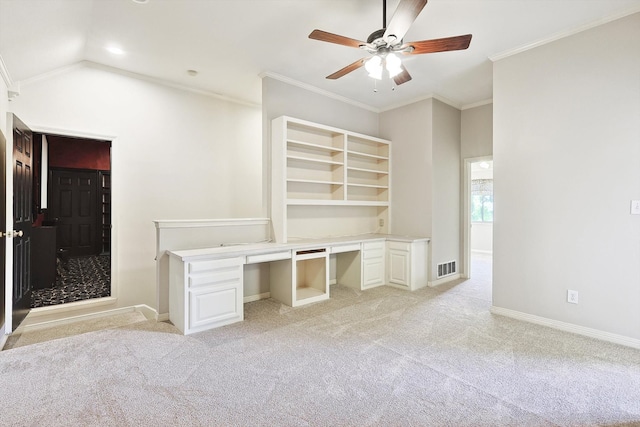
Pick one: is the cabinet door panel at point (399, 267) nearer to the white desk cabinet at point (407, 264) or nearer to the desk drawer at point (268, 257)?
the white desk cabinet at point (407, 264)

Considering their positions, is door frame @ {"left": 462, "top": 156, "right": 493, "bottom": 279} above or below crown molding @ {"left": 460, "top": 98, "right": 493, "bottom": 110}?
below

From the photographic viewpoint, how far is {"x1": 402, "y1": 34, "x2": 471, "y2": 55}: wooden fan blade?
2.26 metres

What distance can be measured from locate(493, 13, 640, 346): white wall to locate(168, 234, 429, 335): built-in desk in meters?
1.40

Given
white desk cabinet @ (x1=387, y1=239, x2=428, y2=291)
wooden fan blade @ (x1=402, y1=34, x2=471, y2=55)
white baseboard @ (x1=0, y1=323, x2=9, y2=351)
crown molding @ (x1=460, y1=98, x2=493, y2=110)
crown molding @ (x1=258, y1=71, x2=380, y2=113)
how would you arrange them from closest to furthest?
wooden fan blade @ (x1=402, y1=34, x2=471, y2=55) → white baseboard @ (x1=0, y1=323, x2=9, y2=351) → crown molding @ (x1=258, y1=71, x2=380, y2=113) → white desk cabinet @ (x1=387, y1=239, x2=428, y2=291) → crown molding @ (x1=460, y1=98, x2=493, y2=110)

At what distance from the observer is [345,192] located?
456 centimetres

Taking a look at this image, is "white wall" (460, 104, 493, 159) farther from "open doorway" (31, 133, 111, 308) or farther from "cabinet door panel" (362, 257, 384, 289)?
"open doorway" (31, 133, 111, 308)

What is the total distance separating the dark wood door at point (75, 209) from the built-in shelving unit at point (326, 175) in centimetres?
589

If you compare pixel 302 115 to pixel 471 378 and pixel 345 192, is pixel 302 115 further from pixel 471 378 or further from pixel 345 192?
pixel 471 378

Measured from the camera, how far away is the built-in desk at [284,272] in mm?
2945

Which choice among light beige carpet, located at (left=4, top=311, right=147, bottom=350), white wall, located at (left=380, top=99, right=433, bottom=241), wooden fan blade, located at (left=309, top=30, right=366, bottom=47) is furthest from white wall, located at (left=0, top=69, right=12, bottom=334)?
white wall, located at (left=380, top=99, right=433, bottom=241)

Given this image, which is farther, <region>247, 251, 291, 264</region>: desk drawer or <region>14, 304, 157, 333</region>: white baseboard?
Result: <region>14, 304, 157, 333</region>: white baseboard

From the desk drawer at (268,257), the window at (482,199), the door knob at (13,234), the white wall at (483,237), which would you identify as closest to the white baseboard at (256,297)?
the desk drawer at (268,257)

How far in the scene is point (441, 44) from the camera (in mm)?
2350

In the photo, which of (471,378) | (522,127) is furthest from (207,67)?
(471,378)
